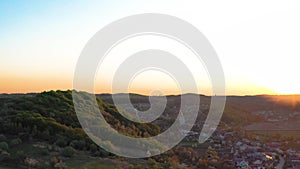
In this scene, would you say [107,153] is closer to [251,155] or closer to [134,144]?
[134,144]

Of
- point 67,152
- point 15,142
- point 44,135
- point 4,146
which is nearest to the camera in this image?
point 4,146

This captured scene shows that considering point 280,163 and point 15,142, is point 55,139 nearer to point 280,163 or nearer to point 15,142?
point 15,142

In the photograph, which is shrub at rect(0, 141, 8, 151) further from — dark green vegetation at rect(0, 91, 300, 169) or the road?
the road

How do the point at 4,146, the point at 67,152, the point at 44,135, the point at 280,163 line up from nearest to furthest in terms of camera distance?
the point at 4,146
the point at 67,152
the point at 44,135
the point at 280,163

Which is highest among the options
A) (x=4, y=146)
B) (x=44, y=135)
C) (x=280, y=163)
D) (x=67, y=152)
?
(x=44, y=135)

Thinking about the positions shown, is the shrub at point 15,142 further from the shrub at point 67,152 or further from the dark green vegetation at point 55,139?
the shrub at point 67,152

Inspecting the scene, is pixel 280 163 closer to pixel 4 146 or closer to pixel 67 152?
pixel 67 152

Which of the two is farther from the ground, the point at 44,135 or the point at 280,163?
the point at 44,135

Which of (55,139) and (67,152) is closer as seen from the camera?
(67,152)

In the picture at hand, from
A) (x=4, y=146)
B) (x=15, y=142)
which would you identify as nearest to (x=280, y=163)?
(x=15, y=142)

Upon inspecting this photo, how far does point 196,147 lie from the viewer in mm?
27000

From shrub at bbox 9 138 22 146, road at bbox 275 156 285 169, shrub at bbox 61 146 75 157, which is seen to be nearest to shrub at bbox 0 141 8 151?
shrub at bbox 9 138 22 146

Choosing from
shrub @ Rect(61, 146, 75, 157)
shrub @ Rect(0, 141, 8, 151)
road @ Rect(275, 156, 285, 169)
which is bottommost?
road @ Rect(275, 156, 285, 169)

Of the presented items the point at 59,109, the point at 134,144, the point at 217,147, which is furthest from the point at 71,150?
the point at 217,147
